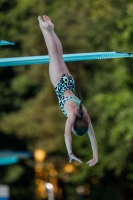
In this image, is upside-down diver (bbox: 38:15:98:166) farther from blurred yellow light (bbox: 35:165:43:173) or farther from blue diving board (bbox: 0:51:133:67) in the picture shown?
blurred yellow light (bbox: 35:165:43:173)

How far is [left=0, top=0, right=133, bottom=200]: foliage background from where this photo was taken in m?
48.1

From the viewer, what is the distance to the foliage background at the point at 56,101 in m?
48.1

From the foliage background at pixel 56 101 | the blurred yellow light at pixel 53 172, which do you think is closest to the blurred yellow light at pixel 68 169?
the foliage background at pixel 56 101

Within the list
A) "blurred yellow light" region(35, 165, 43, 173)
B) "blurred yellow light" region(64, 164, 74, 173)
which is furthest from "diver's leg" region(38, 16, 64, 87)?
"blurred yellow light" region(35, 165, 43, 173)

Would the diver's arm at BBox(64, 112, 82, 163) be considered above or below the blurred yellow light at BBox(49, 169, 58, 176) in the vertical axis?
below

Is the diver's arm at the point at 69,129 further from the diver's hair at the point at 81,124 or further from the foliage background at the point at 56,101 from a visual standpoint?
the foliage background at the point at 56,101

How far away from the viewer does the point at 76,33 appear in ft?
171

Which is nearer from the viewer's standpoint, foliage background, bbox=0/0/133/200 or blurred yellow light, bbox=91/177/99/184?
foliage background, bbox=0/0/133/200

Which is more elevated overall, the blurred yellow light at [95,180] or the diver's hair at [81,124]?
the blurred yellow light at [95,180]

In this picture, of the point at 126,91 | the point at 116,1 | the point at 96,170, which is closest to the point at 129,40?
the point at 126,91

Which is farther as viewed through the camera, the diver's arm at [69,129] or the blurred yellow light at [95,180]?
the blurred yellow light at [95,180]

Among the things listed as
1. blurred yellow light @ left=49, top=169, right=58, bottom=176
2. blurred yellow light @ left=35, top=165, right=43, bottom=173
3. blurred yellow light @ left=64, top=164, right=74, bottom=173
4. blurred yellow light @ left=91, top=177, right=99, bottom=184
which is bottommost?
blurred yellow light @ left=91, top=177, right=99, bottom=184

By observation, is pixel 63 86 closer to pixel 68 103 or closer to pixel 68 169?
pixel 68 103

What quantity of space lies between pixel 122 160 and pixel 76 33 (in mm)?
6653
